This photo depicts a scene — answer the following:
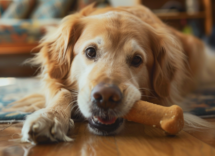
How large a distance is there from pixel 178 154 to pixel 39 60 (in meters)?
1.35

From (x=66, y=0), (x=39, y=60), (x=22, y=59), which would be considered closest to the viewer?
(x=39, y=60)

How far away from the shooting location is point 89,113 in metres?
1.13

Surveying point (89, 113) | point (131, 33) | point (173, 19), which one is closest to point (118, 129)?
point (89, 113)

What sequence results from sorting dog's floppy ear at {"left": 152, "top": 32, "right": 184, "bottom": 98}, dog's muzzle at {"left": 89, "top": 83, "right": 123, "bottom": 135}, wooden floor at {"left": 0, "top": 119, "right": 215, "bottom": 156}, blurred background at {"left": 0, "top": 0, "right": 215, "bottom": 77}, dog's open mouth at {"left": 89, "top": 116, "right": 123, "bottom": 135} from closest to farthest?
wooden floor at {"left": 0, "top": 119, "right": 215, "bottom": 156} → dog's muzzle at {"left": 89, "top": 83, "right": 123, "bottom": 135} → dog's open mouth at {"left": 89, "top": 116, "right": 123, "bottom": 135} → dog's floppy ear at {"left": 152, "top": 32, "right": 184, "bottom": 98} → blurred background at {"left": 0, "top": 0, "right": 215, "bottom": 77}

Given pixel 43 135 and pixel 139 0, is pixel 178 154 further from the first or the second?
pixel 139 0

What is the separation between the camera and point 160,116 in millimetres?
1103

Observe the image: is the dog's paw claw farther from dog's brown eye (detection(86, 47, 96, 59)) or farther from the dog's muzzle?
dog's brown eye (detection(86, 47, 96, 59))

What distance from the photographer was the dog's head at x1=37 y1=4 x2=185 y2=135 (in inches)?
43.7

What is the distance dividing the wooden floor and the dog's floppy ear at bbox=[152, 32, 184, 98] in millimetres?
492

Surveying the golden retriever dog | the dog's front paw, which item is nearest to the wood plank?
the golden retriever dog

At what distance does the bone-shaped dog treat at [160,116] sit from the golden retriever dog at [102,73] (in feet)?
0.18

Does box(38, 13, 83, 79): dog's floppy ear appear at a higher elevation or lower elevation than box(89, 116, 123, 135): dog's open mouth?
higher

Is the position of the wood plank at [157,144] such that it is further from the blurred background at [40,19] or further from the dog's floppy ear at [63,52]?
the blurred background at [40,19]

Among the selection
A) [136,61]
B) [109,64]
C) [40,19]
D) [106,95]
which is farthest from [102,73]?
[40,19]
